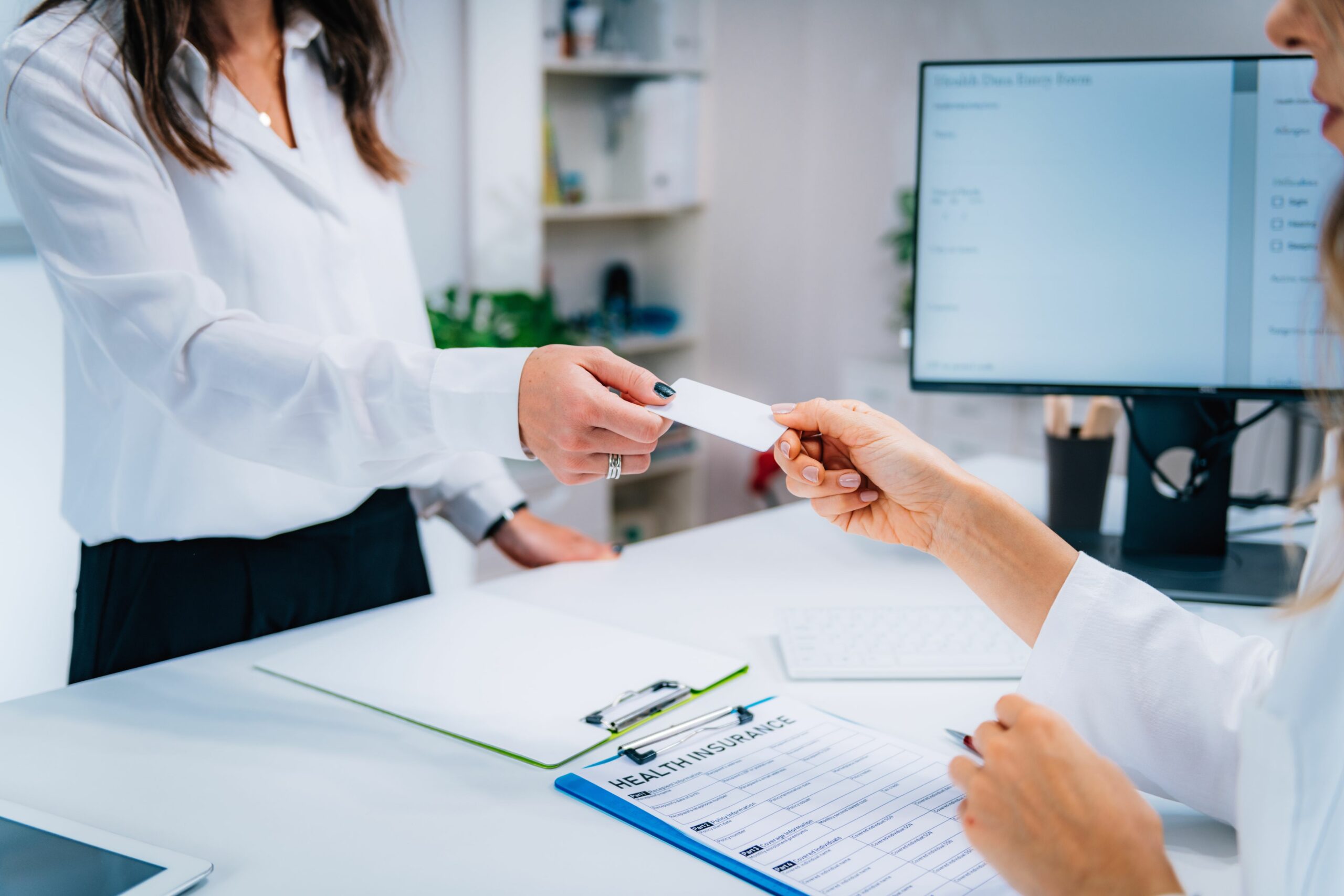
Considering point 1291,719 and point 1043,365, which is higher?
point 1043,365

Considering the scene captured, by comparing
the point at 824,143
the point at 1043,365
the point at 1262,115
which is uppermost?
the point at 824,143

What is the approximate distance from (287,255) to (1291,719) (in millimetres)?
1054

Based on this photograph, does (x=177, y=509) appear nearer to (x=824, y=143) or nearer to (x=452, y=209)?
(x=452, y=209)

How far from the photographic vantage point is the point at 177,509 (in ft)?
3.84

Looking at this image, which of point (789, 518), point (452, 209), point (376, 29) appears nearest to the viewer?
point (376, 29)

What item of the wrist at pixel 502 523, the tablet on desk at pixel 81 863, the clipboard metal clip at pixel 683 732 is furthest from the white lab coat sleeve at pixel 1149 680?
the wrist at pixel 502 523

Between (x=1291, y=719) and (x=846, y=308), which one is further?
(x=846, y=308)

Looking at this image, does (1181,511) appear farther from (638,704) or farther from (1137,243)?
(638,704)

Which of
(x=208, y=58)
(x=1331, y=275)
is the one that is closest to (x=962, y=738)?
(x=1331, y=275)

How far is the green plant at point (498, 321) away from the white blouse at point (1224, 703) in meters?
2.01

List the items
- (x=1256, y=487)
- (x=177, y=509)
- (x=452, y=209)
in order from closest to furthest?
(x=177, y=509) < (x=1256, y=487) < (x=452, y=209)

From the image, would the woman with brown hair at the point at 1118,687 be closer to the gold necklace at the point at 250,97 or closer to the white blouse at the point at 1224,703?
the white blouse at the point at 1224,703

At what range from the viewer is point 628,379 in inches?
38.4

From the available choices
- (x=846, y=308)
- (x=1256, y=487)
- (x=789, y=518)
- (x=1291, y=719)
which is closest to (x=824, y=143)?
(x=846, y=308)
